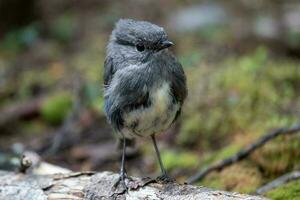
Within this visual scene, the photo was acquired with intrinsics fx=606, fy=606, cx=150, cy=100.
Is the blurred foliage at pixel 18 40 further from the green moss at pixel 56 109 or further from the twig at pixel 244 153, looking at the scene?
the twig at pixel 244 153

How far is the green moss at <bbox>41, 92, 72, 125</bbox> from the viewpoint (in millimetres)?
7246

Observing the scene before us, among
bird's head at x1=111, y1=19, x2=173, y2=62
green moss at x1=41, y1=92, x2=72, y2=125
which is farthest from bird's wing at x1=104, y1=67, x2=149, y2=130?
green moss at x1=41, y1=92, x2=72, y2=125

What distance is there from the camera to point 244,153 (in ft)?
16.0

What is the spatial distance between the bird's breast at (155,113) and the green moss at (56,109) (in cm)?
309

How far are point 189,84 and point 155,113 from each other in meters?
2.89

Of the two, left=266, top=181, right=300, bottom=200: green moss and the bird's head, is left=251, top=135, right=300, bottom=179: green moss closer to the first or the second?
left=266, top=181, right=300, bottom=200: green moss

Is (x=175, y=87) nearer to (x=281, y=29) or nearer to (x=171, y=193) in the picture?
(x=171, y=193)

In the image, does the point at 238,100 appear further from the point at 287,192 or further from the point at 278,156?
the point at 287,192

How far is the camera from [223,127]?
6.12m

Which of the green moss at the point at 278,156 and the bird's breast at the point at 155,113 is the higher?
the bird's breast at the point at 155,113

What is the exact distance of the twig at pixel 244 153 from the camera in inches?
189

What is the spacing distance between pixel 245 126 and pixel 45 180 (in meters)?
2.35

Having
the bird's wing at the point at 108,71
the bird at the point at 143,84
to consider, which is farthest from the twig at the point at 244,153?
the bird's wing at the point at 108,71

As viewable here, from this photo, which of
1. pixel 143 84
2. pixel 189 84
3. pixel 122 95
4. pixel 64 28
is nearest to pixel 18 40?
pixel 64 28
